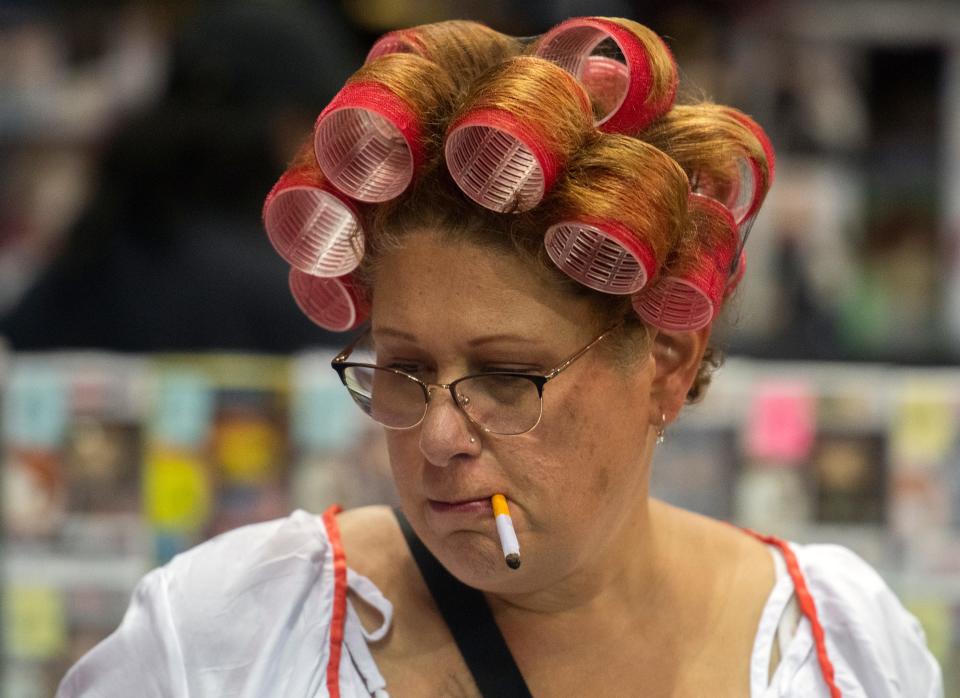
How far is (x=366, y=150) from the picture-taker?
1604 mm

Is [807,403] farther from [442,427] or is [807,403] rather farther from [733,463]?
[442,427]

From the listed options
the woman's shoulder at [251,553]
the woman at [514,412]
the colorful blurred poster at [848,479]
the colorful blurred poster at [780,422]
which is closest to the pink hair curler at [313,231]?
the woman at [514,412]

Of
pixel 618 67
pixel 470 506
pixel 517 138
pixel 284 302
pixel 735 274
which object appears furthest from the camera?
pixel 284 302

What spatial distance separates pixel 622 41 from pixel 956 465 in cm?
154

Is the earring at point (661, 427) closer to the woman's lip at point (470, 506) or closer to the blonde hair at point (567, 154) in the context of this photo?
the blonde hair at point (567, 154)

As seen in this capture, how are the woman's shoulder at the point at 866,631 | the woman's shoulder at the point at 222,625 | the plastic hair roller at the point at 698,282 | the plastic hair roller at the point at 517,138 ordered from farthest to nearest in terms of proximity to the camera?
the woman's shoulder at the point at 866,631 → the woman's shoulder at the point at 222,625 → the plastic hair roller at the point at 698,282 → the plastic hair roller at the point at 517,138

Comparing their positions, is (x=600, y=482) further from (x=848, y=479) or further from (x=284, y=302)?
(x=284, y=302)

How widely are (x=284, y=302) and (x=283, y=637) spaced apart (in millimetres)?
1620

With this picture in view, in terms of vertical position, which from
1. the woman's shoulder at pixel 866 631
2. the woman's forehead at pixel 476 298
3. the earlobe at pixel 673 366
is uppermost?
the woman's forehead at pixel 476 298

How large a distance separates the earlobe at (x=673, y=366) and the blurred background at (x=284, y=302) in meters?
0.13

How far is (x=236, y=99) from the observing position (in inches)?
132

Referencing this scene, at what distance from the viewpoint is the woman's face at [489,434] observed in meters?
1.56

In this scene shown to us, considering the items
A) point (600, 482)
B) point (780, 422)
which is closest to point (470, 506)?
point (600, 482)

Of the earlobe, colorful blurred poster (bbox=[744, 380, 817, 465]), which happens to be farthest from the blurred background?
the earlobe
